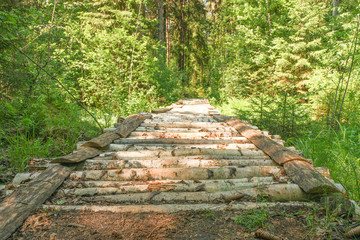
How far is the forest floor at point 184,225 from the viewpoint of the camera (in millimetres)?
1392

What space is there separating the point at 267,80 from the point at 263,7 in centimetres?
498

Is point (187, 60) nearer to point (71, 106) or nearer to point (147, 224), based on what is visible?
point (71, 106)

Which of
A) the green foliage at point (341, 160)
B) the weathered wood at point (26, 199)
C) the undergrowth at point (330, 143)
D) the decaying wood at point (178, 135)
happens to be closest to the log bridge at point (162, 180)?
the weathered wood at point (26, 199)

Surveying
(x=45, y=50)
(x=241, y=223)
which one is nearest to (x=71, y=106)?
(x=45, y=50)

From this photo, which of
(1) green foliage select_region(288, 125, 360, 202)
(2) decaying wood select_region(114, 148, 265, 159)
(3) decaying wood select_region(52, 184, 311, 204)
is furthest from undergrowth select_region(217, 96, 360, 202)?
(2) decaying wood select_region(114, 148, 265, 159)

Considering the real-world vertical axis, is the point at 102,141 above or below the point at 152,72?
below

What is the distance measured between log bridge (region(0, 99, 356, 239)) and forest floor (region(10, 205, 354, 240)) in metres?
0.07

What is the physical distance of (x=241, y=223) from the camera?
4.98ft

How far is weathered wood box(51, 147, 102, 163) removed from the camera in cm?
222

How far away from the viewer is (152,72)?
1041 cm

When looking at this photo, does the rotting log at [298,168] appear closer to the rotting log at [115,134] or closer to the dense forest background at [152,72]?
the dense forest background at [152,72]

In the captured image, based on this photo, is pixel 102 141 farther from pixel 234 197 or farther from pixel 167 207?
pixel 234 197

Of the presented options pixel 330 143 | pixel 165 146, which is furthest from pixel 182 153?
pixel 330 143

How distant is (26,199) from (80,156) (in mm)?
766
